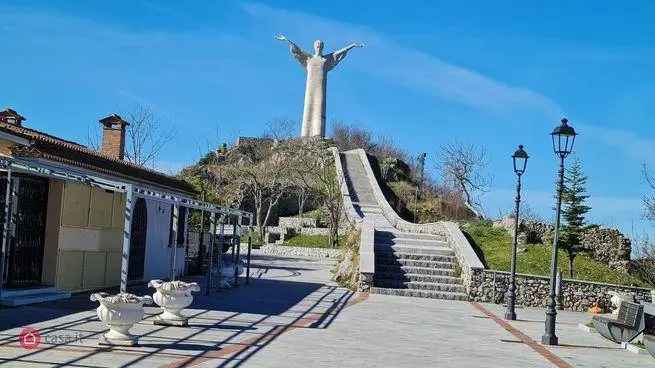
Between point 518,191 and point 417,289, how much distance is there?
5.67 m

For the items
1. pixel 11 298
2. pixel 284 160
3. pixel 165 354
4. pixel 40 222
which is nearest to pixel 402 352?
pixel 165 354

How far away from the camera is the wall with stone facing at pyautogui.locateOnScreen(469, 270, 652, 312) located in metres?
22.9

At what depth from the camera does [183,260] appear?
Result: 24.9 meters

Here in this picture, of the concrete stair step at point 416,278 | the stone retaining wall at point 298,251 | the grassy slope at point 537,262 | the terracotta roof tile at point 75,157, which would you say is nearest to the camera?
the terracotta roof tile at point 75,157

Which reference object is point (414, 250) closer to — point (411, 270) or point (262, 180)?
point (411, 270)

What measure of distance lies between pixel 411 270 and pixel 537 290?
417cm

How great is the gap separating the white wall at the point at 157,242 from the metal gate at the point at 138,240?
8.5 inches

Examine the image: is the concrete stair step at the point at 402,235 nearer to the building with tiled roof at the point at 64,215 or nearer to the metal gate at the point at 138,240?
the metal gate at the point at 138,240

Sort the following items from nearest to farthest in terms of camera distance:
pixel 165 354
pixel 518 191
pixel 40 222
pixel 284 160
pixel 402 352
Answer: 1. pixel 165 354
2. pixel 402 352
3. pixel 40 222
4. pixel 518 191
5. pixel 284 160

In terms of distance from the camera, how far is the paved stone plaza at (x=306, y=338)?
30.9ft

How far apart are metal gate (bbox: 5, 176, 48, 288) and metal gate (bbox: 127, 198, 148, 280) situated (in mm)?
4498

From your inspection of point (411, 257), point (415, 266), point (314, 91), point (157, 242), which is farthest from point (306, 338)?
point (314, 91)

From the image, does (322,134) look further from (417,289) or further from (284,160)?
(417,289)

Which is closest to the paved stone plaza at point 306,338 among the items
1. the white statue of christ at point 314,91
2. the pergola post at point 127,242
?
the pergola post at point 127,242
